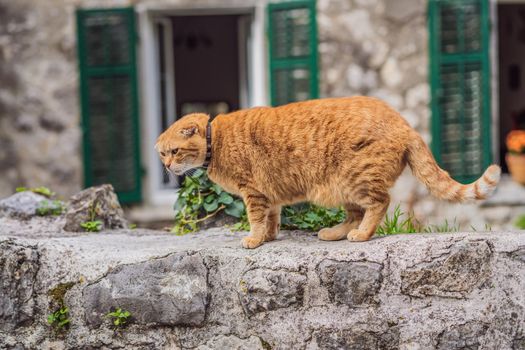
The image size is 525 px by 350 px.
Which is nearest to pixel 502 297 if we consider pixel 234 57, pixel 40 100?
pixel 40 100

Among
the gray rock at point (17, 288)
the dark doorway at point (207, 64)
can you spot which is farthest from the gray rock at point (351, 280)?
the dark doorway at point (207, 64)

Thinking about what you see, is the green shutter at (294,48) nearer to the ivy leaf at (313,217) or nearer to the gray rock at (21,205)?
the gray rock at (21,205)

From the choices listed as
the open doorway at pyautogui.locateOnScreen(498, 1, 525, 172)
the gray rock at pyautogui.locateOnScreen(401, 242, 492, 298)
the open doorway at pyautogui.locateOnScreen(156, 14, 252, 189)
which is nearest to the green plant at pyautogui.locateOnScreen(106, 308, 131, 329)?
the gray rock at pyautogui.locateOnScreen(401, 242, 492, 298)

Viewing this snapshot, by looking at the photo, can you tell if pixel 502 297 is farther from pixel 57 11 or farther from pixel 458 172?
pixel 57 11

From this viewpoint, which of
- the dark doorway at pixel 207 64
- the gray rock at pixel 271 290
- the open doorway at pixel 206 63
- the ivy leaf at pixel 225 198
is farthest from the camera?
the dark doorway at pixel 207 64

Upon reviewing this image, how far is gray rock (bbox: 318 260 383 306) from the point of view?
3.23 m

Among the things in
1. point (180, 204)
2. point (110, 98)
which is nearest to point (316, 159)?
point (180, 204)

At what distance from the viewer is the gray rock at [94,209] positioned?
4.16 meters

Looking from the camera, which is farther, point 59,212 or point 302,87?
point 302,87

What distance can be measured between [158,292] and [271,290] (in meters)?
0.50

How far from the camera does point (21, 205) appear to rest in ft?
15.0

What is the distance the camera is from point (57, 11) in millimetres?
6773

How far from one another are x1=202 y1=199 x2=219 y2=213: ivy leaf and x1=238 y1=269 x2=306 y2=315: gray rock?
83 cm

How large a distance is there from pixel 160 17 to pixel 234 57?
437cm
